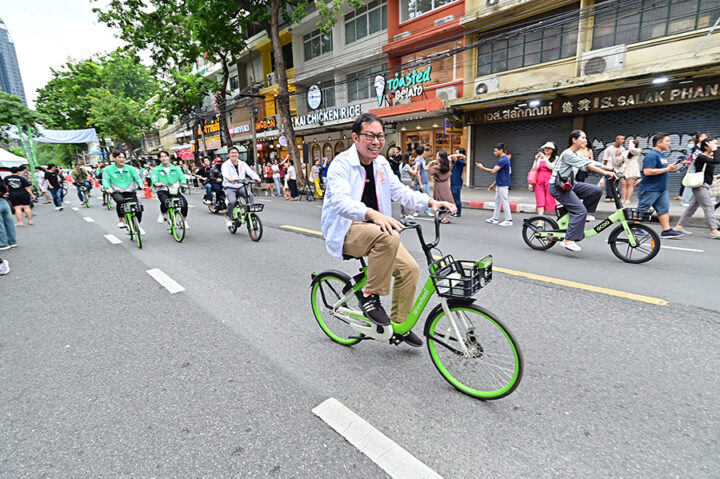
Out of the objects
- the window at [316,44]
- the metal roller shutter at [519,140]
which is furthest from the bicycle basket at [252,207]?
the window at [316,44]

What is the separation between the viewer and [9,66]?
18338 centimetres

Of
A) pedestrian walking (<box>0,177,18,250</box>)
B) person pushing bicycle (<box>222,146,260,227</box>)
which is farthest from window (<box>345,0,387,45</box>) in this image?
pedestrian walking (<box>0,177,18,250</box>)

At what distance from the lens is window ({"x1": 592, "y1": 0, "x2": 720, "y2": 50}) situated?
1093 cm

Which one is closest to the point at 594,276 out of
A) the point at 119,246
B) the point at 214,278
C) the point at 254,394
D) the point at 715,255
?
the point at 715,255

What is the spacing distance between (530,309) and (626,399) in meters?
1.46

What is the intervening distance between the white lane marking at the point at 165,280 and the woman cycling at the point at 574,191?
19.2 ft

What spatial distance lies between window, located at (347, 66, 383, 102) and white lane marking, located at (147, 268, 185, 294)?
58.6 ft

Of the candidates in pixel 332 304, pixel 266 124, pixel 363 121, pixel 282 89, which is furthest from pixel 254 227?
pixel 266 124

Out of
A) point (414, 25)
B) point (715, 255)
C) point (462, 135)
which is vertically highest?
point (414, 25)

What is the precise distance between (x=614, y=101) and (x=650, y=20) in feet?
8.36

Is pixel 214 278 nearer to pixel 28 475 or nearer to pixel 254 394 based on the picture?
pixel 254 394

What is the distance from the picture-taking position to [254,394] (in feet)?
8.40

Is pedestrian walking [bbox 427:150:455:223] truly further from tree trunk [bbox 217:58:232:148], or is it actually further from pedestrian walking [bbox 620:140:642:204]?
tree trunk [bbox 217:58:232:148]

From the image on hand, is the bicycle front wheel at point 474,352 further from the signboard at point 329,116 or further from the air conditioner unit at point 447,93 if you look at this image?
the signboard at point 329,116
